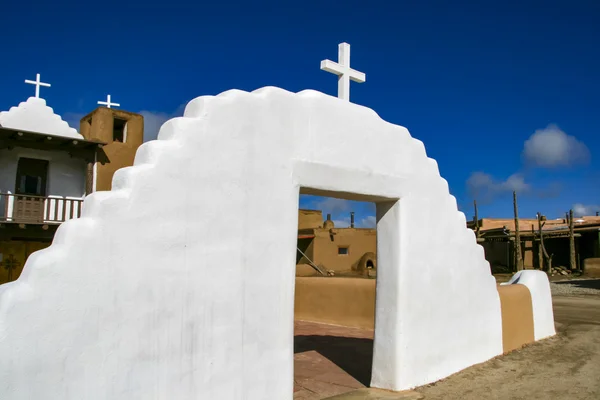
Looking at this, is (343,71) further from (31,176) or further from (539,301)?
(31,176)

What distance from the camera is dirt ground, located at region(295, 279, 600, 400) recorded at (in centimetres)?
624

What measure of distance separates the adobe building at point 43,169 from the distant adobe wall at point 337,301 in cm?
725

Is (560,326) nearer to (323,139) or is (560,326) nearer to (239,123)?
(323,139)

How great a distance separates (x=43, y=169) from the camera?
53.0 feet

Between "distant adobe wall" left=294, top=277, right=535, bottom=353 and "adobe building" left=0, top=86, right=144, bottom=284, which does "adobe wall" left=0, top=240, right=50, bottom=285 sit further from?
"distant adobe wall" left=294, top=277, right=535, bottom=353

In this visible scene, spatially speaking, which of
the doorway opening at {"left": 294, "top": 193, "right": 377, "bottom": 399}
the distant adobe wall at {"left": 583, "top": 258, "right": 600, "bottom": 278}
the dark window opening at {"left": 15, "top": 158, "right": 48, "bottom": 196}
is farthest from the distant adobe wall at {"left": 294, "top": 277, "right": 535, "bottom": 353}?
the distant adobe wall at {"left": 583, "top": 258, "right": 600, "bottom": 278}

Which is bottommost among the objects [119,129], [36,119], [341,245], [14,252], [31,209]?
[14,252]

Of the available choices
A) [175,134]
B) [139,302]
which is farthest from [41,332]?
[175,134]

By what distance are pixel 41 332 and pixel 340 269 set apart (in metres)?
26.7

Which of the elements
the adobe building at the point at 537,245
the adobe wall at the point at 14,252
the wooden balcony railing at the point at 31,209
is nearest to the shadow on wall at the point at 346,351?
the wooden balcony railing at the point at 31,209

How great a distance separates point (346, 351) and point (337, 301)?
3536mm

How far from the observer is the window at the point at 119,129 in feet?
58.5

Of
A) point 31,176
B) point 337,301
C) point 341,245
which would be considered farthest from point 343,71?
point 341,245

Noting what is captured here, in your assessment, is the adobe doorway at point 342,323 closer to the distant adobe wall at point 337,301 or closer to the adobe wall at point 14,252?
the distant adobe wall at point 337,301
